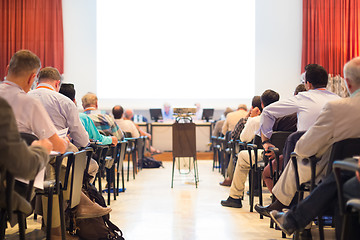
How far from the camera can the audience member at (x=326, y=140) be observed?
2480 mm

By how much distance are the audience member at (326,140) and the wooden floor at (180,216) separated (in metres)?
1.07

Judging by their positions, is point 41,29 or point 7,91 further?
point 41,29

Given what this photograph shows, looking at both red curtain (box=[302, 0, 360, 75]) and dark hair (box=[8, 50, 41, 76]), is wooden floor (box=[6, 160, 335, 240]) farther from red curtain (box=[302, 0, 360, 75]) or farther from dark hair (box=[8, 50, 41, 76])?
red curtain (box=[302, 0, 360, 75])

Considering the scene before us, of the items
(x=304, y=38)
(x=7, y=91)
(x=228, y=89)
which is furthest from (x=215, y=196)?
(x=304, y=38)

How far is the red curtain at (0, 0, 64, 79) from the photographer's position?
11.9 meters

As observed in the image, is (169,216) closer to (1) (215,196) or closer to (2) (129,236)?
(2) (129,236)

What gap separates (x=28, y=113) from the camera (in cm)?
254

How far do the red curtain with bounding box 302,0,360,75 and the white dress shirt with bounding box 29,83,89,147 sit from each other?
9.50 meters

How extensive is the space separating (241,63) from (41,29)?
534 cm

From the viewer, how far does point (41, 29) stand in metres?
11.9

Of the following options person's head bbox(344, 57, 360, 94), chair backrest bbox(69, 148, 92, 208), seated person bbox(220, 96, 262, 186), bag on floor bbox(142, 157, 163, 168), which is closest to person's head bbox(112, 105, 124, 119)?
bag on floor bbox(142, 157, 163, 168)

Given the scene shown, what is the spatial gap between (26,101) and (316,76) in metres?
2.31

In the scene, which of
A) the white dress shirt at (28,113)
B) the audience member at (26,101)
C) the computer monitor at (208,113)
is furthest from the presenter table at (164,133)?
the white dress shirt at (28,113)

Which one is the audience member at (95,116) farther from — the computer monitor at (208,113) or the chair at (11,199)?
the computer monitor at (208,113)
